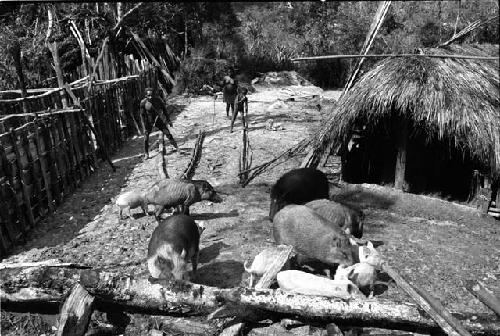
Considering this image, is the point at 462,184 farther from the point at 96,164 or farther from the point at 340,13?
the point at 340,13

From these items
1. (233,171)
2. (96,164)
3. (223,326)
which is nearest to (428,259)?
(223,326)

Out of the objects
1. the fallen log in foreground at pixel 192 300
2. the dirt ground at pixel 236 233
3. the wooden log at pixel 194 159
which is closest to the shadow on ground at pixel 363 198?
the dirt ground at pixel 236 233

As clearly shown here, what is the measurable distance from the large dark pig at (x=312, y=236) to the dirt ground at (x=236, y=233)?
1.92ft

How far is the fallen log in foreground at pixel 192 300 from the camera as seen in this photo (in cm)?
500

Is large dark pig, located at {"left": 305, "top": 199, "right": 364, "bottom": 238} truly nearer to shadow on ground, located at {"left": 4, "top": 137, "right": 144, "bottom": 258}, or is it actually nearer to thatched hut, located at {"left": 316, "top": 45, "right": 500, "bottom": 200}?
thatched hut, located at {"left": 316, "top": 45, "right": 500, "bottom": 200}

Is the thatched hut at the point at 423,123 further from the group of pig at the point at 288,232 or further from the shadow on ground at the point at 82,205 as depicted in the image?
the shadow on ground at the point at 82,205

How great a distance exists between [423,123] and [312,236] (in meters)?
4.00

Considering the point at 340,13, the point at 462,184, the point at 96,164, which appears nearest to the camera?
the point at 462,184

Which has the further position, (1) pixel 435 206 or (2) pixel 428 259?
(1) pixel 435 206

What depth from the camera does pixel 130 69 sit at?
17906 mm

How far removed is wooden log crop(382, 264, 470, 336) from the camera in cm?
470

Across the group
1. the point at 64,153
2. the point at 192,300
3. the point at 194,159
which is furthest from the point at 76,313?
the point at 194,159

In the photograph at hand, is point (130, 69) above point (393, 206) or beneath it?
above

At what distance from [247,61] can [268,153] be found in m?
14.8
